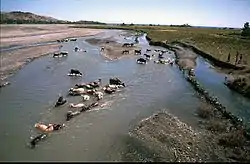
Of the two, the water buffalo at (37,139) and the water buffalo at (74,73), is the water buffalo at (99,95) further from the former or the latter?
the water buffalo at (74,73)

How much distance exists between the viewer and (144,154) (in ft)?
64.4

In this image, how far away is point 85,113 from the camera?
27234 mm

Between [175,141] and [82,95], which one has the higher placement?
[82,95]

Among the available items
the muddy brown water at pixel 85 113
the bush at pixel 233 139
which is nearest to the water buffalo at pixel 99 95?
the muddy brown water at pixel 85 113

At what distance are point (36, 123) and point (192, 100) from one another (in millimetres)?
16840

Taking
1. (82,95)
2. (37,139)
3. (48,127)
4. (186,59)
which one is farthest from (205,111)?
(186,59)

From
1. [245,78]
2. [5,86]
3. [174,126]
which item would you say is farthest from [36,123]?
[245,78]

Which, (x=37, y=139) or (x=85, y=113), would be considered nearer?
(x=37, y=139)

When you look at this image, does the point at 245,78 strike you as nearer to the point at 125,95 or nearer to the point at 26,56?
the point at 125,95

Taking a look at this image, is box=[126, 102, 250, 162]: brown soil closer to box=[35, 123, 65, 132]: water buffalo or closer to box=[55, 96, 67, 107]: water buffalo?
box=[35, 123, 65, 132]: water buffalo

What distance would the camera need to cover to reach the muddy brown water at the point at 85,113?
66.1ft

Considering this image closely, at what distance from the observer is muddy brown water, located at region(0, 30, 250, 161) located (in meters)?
20.2

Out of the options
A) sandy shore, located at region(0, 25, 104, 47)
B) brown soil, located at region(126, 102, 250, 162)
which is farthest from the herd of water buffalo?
sandy shore, located at region(0, 25, 104, 47)

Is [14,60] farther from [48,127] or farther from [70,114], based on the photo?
[48,127]
